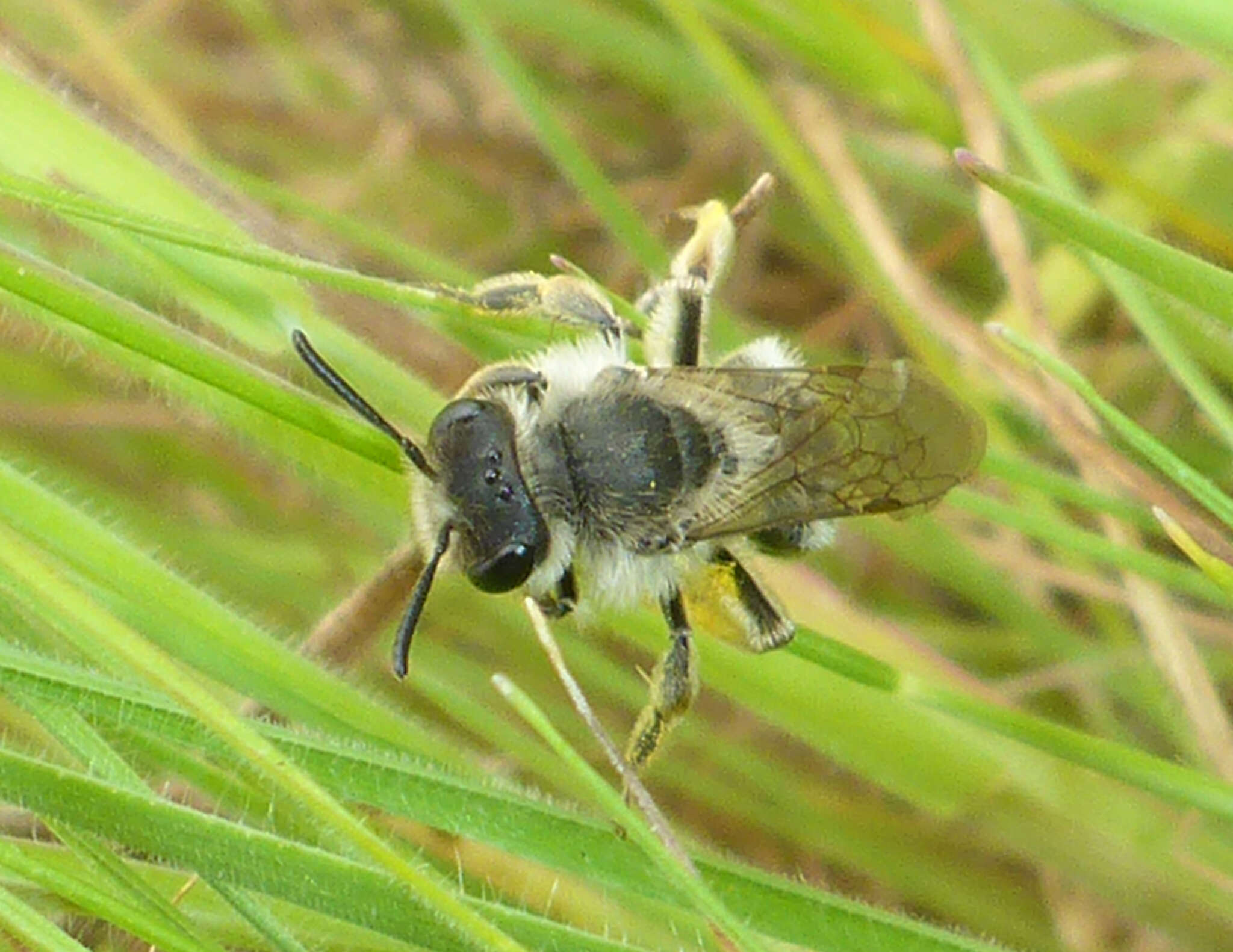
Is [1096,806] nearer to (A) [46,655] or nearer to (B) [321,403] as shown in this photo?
(B) [321,403]

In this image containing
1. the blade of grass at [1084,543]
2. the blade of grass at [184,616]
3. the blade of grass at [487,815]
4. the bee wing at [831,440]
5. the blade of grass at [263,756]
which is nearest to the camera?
the blade of grass at [263,756]

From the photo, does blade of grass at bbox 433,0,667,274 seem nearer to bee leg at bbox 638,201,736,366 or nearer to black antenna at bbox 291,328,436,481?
bee leg at bbox 638,201,736,366

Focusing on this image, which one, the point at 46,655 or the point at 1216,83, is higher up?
the point at 1216,83

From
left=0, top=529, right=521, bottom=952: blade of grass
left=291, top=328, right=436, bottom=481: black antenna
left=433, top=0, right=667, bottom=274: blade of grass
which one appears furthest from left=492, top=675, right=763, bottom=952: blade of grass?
left=433, top=0, right=667, bottom=274: blade of grass

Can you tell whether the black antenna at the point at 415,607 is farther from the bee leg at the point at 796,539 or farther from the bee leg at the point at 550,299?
the bee leg at the point at 796,539

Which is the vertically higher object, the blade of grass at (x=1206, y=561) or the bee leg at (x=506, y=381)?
the bee leg at (x=506, y=381)

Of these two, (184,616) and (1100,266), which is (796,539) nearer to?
(1100,266)

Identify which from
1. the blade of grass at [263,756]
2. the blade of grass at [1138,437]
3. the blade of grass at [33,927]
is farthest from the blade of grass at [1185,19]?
the blade of grass at [33,927]

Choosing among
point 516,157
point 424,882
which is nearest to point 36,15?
point 516,157
